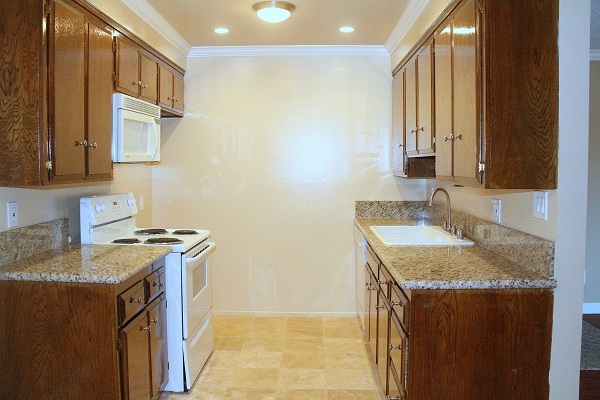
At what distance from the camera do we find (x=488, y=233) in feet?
9.28

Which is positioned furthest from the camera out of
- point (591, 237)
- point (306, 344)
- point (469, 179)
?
point (591, 237)

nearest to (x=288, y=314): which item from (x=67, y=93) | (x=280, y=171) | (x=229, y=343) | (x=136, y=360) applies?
(x=229, y=343)

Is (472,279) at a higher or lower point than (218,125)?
lower

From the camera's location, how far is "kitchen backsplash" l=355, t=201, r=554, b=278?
2.17 meters

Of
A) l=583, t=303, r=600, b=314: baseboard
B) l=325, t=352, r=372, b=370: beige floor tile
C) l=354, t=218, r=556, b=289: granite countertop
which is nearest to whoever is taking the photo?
l=354, t=218, r=556, b=289: granite countertop

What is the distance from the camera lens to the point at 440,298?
6.85 ft

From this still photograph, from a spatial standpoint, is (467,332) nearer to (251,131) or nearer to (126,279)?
(126,279)

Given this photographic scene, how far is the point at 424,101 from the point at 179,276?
178 centimetres

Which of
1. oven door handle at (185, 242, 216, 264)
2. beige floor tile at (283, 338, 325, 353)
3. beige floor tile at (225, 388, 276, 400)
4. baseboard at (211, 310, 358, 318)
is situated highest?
oven door handle at (185, 242, 216, 264)

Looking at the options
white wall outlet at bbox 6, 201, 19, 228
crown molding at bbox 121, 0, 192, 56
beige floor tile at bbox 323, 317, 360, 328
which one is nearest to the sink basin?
beige floor tile at bbox 323, 317, 360, 328

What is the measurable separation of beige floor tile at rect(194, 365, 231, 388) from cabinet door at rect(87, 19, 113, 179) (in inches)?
54.5

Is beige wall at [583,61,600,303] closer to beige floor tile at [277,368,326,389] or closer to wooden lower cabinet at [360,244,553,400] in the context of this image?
beige floor tile at [277,368,326,389]

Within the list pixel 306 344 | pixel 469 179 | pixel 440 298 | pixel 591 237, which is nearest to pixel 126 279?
pixel 440 298

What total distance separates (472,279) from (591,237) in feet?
11.1
